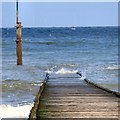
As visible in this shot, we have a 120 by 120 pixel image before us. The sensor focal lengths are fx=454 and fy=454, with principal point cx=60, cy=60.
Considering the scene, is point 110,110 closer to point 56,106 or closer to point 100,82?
point 56,106

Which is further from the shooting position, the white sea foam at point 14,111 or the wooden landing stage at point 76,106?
the white sea foam at point 14,111

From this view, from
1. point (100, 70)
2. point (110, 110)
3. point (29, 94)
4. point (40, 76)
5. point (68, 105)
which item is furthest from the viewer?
point (100, 70)

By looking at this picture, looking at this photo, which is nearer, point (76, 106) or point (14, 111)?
point (76, 106)

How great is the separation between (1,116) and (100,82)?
973cm

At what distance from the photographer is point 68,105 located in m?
9.32

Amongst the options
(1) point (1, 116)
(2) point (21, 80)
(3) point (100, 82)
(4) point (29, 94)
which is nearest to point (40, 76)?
(2) point (21, 80)

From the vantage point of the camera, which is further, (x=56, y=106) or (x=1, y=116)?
(x=1, y=116)

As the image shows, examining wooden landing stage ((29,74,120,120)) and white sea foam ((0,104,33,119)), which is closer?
wooden landing stage ((29,74,120,120))

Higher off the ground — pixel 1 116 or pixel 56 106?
pixel 56 106

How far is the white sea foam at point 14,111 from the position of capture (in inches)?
461

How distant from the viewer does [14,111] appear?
1248cm

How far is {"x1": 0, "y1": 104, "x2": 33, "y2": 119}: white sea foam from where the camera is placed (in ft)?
38.4

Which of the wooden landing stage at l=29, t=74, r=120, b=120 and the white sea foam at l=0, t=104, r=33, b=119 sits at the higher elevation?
the wooden landing stage at l=29, t=74, r=120, b=120

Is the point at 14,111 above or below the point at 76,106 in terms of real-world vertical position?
below
